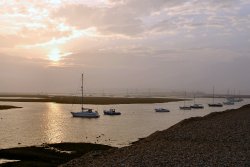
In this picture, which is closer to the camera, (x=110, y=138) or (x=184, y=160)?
(x=184, y=160)

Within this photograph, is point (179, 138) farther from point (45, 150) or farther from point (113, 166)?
point (45, 150)

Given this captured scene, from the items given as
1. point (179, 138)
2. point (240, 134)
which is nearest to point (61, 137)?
point (179, 138)

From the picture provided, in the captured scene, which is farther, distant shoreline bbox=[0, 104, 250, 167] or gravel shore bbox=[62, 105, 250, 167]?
distant shoreline bbox=[0, 104, 250, 167]

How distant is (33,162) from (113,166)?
40.1ft

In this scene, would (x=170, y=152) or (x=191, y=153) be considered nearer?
(x=191, y=153)

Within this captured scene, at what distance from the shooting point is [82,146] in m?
40.9

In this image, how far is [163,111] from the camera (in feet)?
370

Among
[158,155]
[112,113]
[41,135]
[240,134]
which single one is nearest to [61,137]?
[41,135]

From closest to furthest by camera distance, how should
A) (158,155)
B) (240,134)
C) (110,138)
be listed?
(158,155)
(240,134)
(110,138)

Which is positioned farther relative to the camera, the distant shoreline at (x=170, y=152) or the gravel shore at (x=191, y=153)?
the distant shoreline at (x=170, y=152)

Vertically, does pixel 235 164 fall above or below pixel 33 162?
above

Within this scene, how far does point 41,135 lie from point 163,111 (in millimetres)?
64178

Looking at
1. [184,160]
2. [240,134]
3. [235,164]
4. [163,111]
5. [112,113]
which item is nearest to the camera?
[235,164]

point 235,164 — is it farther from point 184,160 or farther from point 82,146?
point 82,146
